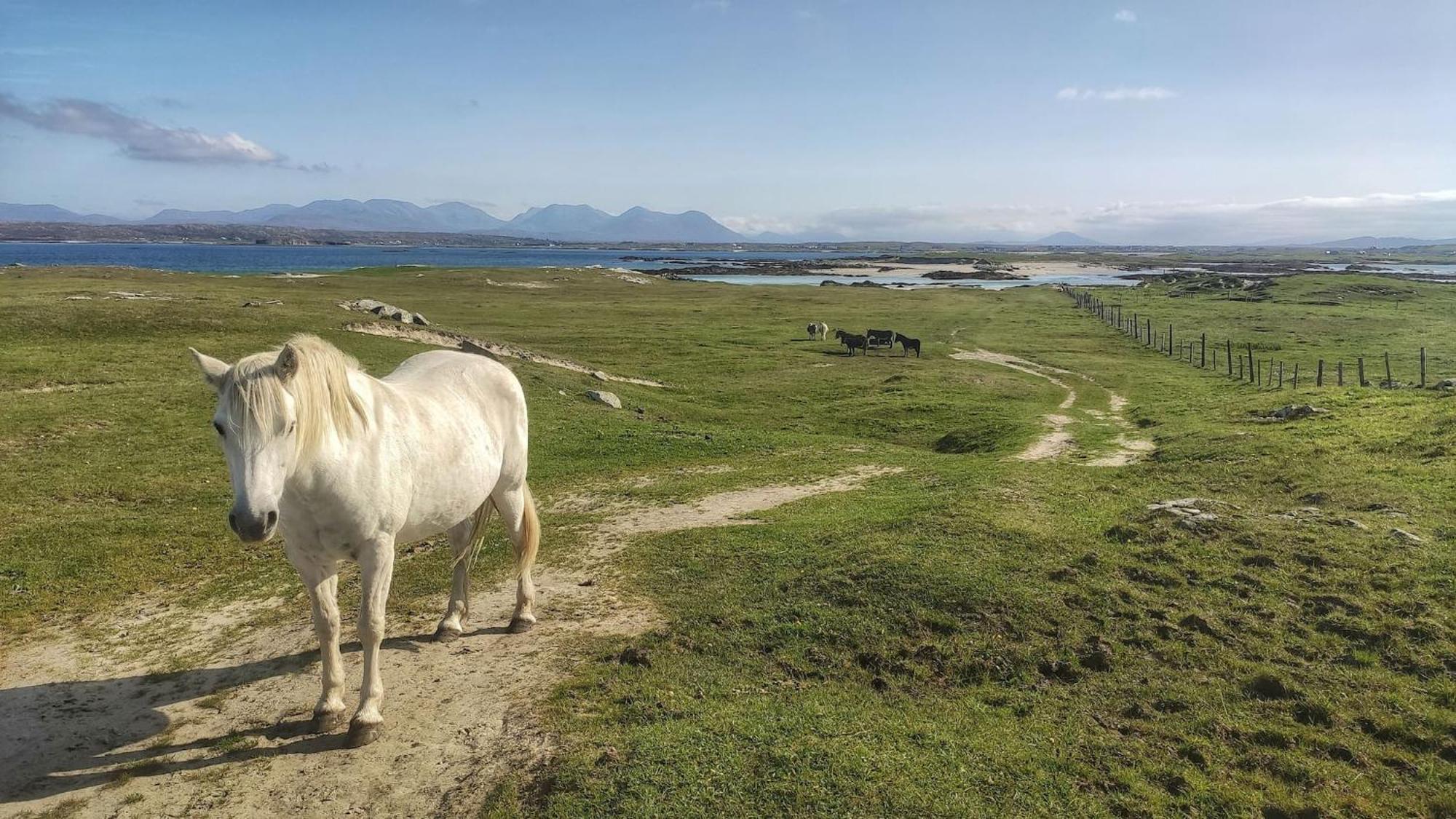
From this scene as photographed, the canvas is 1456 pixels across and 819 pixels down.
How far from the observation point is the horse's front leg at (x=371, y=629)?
6715 mm

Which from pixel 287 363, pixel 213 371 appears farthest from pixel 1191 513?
pixel 213 371

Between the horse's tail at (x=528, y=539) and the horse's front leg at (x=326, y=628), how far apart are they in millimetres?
2484

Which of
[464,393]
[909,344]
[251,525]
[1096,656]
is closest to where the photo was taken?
[251,525]

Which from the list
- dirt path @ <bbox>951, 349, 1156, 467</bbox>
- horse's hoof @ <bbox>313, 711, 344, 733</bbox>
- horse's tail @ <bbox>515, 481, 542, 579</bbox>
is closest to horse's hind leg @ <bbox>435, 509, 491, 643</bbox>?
horse's tail @ <bbox>515, 481, 542, 579</bbox>

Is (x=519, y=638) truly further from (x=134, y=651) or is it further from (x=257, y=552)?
(x=257, y=552)

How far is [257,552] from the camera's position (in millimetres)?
12133

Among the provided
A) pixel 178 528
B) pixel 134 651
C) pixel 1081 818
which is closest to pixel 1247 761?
pixel 1081 818

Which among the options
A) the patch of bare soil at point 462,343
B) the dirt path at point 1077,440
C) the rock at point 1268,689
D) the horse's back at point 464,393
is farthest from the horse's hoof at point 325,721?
the patch of bare soil at point 462,343

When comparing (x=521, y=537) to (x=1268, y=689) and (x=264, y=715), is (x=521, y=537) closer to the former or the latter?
(x=264, y=715)

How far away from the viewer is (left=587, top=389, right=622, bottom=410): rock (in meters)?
26.1

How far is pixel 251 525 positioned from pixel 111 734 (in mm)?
3685

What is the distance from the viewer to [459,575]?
916 centimetres

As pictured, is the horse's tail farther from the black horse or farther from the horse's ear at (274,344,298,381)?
the black horse

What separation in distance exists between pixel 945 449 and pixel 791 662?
1673cm
